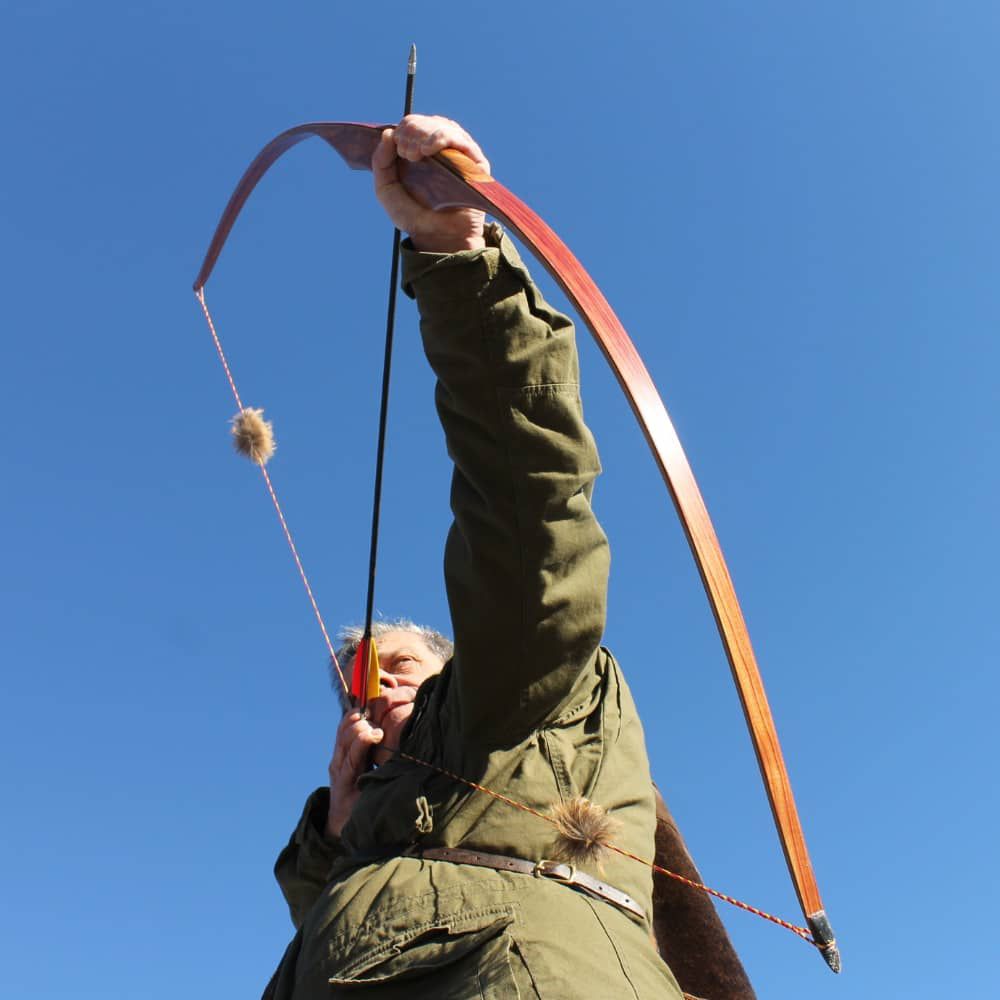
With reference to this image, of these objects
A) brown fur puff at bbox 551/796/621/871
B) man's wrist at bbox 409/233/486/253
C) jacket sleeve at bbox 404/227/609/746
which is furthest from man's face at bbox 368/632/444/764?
man's wrist at bbox 409/233/486/253

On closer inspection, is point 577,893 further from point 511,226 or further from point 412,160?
point 412,160

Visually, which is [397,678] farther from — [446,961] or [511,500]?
[446,961]

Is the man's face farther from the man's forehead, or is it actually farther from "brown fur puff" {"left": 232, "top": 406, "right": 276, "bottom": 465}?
"brown fur puff" {"left": 232, "top": 406, "right": 276, "bottom": 465}

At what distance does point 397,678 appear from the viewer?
2.47 m

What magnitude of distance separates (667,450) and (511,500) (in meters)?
0.31

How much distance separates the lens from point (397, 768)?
1773 millimetres

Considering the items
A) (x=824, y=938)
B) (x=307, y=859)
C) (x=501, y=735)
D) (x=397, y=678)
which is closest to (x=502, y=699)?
(x=501, y=735)

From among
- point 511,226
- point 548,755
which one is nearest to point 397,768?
point 548,755

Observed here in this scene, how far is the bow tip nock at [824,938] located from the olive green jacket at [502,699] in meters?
0.20

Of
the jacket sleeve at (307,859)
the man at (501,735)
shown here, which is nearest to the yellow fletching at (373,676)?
the jacket sleeve at (307,859)

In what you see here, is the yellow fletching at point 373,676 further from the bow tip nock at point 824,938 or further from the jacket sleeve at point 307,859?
the bow tip nock at point 824,938

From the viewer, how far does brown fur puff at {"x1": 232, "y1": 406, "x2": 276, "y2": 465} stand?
10.1ft

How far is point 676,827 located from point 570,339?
109 cm

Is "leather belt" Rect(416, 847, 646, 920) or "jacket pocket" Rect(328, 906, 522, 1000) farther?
"leather belt" Rect(416, 847, 646, 920)
